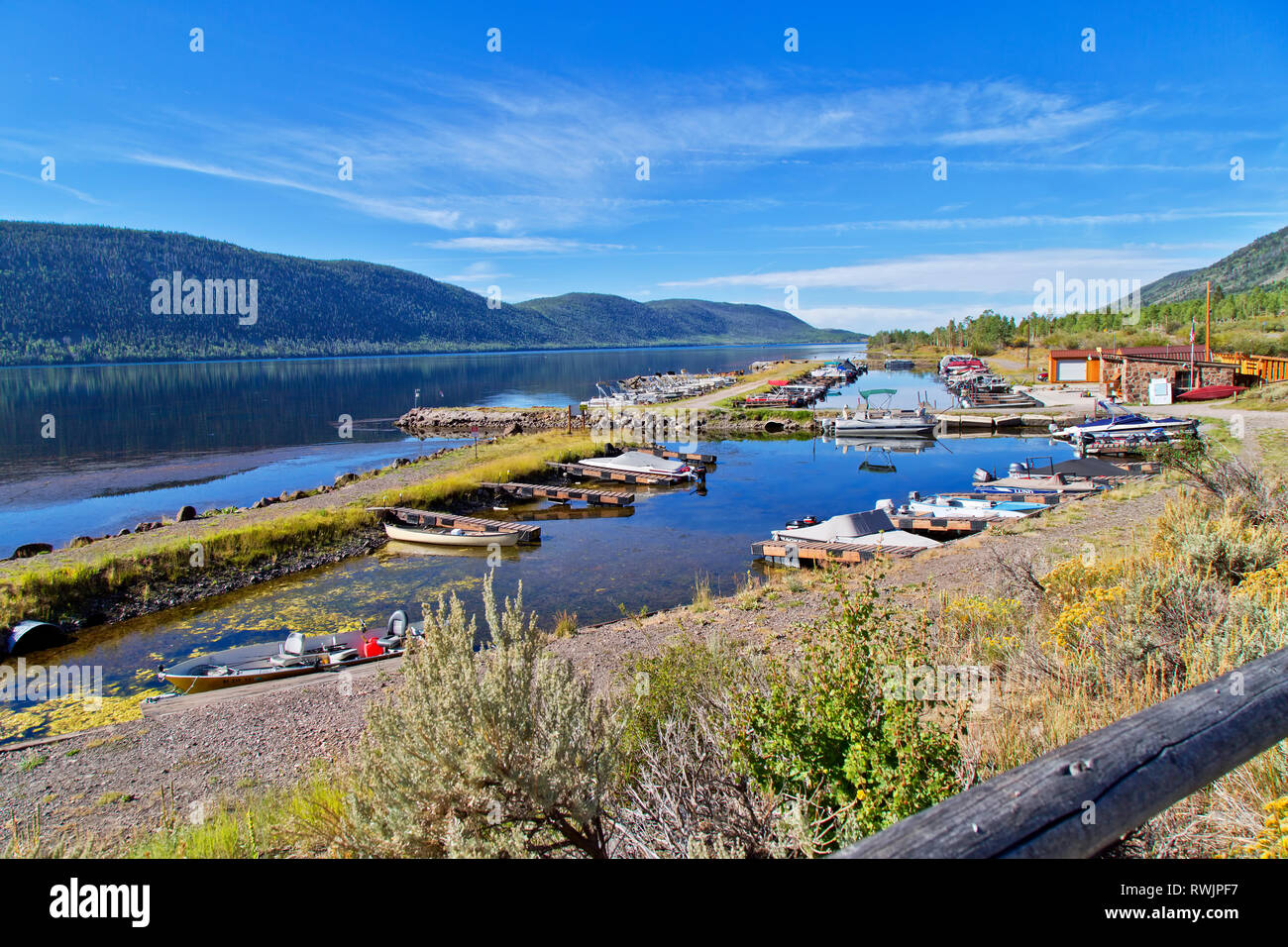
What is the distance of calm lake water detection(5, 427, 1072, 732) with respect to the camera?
52.0 ft

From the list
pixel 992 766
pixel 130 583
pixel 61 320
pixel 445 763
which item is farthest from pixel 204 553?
pixel 61 320

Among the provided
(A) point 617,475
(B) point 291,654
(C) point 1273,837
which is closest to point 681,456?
(A) point 617,475

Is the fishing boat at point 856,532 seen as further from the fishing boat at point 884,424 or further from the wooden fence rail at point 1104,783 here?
the fishing boat at point 884,424

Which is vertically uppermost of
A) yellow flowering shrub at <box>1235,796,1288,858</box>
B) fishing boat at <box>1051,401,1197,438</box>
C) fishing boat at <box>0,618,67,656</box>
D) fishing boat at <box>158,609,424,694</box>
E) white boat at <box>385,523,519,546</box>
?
fishing boat at <box>1051,401,1197,438</box>

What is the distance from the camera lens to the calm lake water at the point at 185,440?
3162 centimetres

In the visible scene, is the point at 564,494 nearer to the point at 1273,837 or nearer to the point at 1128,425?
the point at 1128,425

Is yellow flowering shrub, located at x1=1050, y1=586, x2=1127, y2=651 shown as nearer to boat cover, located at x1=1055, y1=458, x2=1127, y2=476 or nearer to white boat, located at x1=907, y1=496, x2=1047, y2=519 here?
white boat, located at x1=907, y1=496, x2=1047, y2=519

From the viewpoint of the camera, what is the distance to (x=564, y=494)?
2948cm

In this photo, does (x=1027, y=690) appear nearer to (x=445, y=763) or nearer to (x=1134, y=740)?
(x=1134, y=740)

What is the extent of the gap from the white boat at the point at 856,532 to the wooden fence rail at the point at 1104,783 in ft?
56.1

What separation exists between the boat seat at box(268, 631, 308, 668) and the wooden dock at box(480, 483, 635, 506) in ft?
53.9

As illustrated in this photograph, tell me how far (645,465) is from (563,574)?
45.7 feet

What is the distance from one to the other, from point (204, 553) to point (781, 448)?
30.3 meters

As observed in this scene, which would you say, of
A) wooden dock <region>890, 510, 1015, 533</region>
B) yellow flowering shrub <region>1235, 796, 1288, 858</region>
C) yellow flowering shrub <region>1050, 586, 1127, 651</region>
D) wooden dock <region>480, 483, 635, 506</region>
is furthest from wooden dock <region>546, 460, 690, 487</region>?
yellow flowering shrub <region>1235, 796, 1288, 858</region>
